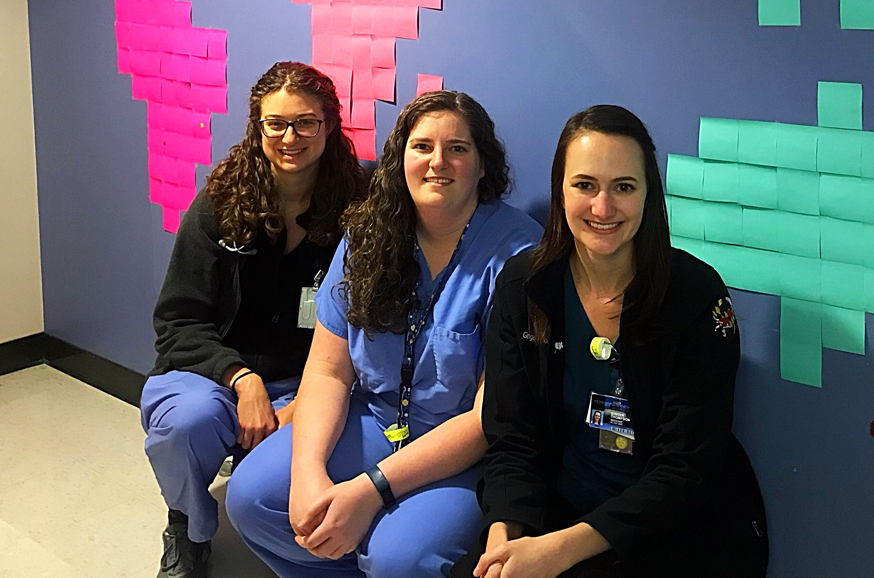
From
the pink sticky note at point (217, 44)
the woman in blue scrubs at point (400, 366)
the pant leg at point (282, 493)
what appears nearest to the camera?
the woman in blue scrubs at point (400, 366)

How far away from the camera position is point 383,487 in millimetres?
1981

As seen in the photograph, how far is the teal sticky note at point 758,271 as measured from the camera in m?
1.85

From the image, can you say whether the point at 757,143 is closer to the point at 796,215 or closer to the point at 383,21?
the point at 796,215

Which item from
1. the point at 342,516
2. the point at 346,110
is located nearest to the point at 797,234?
the point at 342,516

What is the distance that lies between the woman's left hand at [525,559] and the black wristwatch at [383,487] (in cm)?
32

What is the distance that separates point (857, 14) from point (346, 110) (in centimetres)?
129

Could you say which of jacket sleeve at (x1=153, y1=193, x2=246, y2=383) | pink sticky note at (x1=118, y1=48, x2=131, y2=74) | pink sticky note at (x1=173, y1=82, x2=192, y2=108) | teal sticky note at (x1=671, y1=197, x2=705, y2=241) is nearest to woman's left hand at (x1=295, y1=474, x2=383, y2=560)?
jacket sleeve at (x1=153, y1=193, x2=246, y2=383)

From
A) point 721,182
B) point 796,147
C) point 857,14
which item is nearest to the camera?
point 857,14

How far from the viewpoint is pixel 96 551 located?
101 inches

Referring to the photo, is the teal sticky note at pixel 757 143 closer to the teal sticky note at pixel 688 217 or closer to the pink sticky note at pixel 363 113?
the teal sticky note at pixel 688 217

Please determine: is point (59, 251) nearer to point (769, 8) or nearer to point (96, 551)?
point (96, 551)

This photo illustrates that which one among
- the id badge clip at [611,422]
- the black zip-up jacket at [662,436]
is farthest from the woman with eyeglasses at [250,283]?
the id badge clip at [611,422]

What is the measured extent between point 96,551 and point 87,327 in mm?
1180

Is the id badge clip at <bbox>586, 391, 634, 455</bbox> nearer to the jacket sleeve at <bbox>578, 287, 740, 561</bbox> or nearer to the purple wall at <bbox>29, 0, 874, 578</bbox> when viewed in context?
the jacket sleeve at <bbox>578, 287, 740, 561</bbox>
